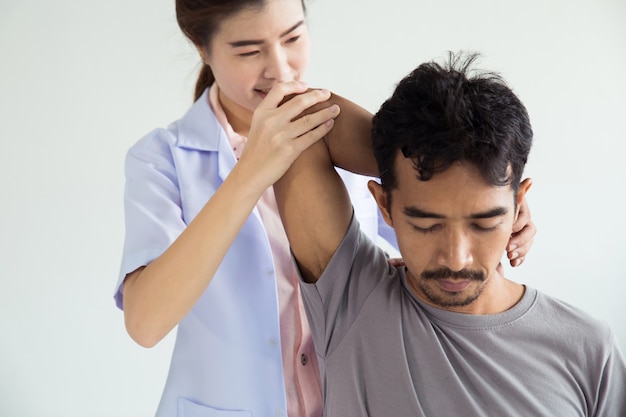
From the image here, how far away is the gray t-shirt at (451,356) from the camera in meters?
1.43

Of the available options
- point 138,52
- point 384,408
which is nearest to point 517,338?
point 384,408

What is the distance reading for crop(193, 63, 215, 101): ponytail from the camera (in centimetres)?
193

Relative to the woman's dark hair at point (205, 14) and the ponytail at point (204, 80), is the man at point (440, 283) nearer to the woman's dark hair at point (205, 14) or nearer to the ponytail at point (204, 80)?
the woman's dark hair at point (205, 14)

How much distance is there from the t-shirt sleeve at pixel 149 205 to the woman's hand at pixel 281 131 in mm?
254

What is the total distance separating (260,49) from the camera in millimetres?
1596

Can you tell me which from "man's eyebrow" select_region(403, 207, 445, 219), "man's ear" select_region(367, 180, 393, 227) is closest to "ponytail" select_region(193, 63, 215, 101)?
"man's ear" select_region(367, 180, 393, 227)

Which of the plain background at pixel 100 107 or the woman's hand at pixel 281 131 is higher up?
the woman's hand at pixel 281 131

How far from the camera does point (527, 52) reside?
350 cm

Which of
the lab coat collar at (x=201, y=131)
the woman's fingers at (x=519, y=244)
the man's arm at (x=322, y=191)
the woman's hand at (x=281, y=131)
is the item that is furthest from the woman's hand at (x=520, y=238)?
the lab coat collar at (x=201, y=131)

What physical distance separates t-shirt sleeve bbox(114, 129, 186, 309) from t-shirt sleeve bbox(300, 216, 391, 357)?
0.28 metres

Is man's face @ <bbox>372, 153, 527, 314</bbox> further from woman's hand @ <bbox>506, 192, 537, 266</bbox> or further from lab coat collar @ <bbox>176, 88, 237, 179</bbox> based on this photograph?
lab coat collar @ <bbox>176, 88, 237, 179</bbox>

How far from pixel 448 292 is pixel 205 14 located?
26.9 inches

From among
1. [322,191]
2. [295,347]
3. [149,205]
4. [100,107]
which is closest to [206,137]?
[149,205]

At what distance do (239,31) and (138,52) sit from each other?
5.36 ft
